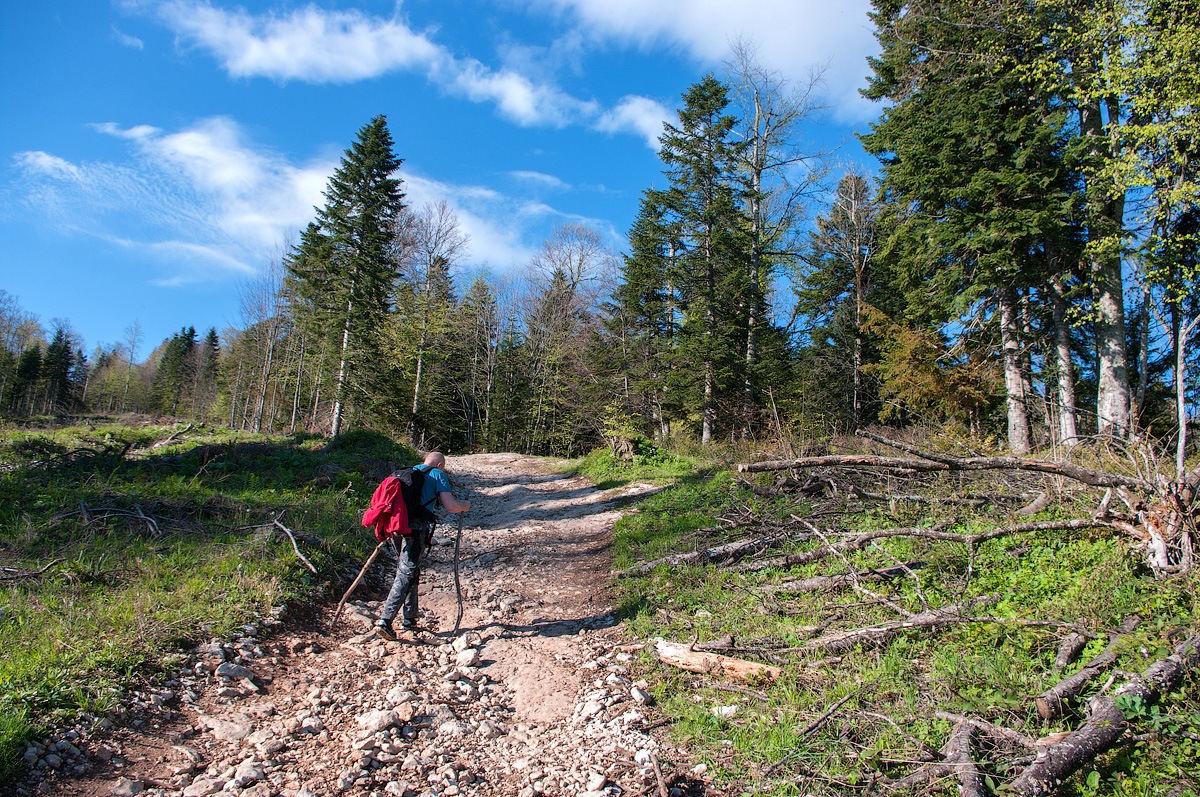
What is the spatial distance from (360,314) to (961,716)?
25304 mm

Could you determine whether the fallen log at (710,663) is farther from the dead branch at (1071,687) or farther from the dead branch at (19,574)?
the dead branch at (19,574)

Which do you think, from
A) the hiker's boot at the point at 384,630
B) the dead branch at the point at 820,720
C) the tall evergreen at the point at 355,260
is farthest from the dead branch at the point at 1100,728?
the tall evergreen at the point at 355,260

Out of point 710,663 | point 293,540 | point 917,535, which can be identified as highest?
point 917,535

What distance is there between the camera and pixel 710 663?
4391 mm

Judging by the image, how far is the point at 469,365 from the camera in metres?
33.5

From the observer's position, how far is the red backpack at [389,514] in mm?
5285

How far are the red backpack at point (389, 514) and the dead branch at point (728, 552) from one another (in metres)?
2.83

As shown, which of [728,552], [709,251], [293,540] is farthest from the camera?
[709,251]

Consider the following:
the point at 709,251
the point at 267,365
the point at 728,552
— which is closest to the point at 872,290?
the point at 709,251

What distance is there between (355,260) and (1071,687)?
2622cm

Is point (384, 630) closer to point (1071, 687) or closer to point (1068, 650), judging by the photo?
point (1071, 687)

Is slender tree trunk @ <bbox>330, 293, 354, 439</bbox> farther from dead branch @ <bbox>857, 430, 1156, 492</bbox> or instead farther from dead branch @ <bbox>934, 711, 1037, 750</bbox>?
dead branch @ <bbox>934, 711, 1037, 750</bbox>

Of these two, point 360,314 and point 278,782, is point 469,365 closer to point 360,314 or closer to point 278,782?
point 360,314

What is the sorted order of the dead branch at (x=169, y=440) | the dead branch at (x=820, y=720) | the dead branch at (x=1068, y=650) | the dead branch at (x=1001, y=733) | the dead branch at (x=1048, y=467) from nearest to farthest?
the dead branch at (x=1001, y=733) → the dead branch at (x=820, y=720) → the dead branch at (x=1068, y=650) → the dead branch at (x=1048, y=467) → the dead branch at (x=169, y=440)
